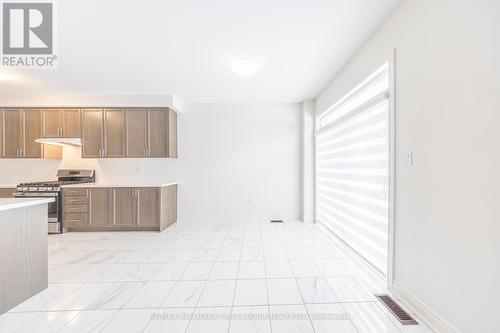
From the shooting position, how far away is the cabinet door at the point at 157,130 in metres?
4.94

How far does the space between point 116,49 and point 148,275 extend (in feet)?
9.18

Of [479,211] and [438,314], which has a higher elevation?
[479,211]

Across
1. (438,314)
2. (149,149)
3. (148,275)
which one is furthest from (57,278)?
(438,314)

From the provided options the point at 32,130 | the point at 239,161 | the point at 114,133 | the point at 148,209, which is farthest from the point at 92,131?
the point at 239,161

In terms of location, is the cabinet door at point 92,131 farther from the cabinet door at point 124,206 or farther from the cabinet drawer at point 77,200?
the cabinet door at point 124,206

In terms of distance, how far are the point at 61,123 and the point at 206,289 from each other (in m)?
4.68

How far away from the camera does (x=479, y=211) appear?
1.44 meters

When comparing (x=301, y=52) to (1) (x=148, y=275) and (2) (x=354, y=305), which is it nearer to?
(2) (x=354, y=305)

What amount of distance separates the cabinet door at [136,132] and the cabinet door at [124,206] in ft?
2.60

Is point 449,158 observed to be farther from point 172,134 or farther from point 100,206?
point 100,206

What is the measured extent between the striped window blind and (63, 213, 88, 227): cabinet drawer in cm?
464

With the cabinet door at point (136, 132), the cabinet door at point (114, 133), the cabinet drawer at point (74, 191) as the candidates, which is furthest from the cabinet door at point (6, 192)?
the cabinet door at point (136, 132)

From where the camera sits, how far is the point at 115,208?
459cm

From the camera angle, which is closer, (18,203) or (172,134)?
(18,203)
